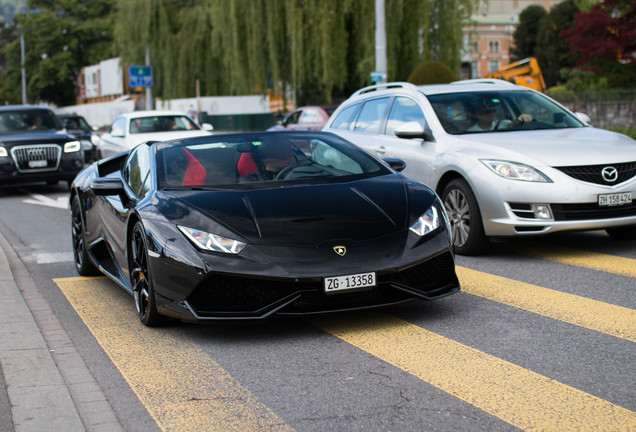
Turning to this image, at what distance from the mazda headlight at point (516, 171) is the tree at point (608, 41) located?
77.3ft

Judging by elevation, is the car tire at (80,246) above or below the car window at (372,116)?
below

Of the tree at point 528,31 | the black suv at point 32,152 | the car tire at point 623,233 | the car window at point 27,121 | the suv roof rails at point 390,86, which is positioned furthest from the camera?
the tree at point 528,31

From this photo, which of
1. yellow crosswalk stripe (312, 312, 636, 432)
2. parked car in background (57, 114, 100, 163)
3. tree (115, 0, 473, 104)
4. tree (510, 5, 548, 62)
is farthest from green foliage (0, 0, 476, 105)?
tree (510, 5, 548, 62)

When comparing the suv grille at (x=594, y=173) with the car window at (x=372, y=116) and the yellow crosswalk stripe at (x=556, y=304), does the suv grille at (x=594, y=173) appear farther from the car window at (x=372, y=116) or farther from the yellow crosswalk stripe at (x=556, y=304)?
the car window at (x=372, y=116)

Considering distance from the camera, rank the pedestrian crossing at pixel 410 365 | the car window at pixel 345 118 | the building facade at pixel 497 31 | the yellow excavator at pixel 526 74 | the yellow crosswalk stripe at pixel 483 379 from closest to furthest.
Result: 1. the yellow crosswalk stripe at pixel 483 379
2. the pedestrian crossing at pixel 410 365
3. the car window at pixel 345 118
4. the yellow excavator at pixel 526 74
5. the building facade at pixel 497 31

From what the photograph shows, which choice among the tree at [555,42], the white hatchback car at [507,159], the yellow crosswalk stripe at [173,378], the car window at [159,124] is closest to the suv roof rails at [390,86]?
the white hatchback car at [507,159]

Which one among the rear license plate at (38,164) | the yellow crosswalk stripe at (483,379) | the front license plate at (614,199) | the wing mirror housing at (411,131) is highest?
the wing mirror housing at (411,131)

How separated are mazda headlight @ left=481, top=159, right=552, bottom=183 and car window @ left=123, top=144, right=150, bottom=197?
3163mm

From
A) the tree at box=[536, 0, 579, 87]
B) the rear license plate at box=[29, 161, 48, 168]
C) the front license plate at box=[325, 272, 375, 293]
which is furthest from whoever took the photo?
the tree at box=[536, 0, 579, 87]

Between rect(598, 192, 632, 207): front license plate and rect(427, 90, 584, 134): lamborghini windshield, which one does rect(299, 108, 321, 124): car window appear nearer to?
rect(427, 90, 584, 134): lamborghini windshield

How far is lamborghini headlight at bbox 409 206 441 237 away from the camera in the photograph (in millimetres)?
5614

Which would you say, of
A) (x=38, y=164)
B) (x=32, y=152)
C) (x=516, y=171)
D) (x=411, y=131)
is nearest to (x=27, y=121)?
(x=32, y=152)

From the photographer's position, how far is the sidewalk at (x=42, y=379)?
13.2ft

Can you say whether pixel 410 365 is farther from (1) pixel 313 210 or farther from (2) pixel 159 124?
(2) pixel 159 124
